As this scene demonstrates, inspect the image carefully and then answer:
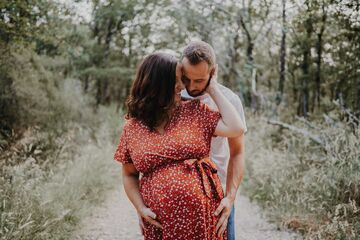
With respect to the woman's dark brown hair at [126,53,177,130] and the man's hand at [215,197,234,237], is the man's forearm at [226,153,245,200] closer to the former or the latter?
the man's hand at [215,197,234,237]

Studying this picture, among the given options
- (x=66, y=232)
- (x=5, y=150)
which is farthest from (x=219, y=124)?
(x=5, y=150)

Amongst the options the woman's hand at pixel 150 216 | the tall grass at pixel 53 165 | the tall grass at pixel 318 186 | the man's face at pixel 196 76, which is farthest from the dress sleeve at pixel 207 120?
the tall grass at pixel 318 186

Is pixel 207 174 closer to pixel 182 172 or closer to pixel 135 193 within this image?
pixel 182 172

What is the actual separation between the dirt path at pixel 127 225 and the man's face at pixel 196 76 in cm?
349

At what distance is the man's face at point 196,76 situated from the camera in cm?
216

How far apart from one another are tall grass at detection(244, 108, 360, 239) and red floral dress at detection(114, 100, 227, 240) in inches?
99.0

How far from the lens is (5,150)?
648 cm

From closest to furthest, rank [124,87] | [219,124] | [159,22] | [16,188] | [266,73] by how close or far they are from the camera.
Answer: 1. [219,124]
2. [16,188]
3. [159,22]
4. [124,87]
5. [266,73]

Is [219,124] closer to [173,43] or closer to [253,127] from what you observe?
[253,127]

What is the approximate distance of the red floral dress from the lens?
2.12 m

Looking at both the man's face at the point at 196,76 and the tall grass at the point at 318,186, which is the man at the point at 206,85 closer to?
the man's face at the point at 196,76

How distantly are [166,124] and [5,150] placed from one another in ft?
16.2

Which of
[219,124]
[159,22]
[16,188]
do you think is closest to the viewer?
[219,124]

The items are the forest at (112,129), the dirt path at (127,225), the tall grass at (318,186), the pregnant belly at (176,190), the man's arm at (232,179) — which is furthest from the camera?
the dirt path at (127,225)
